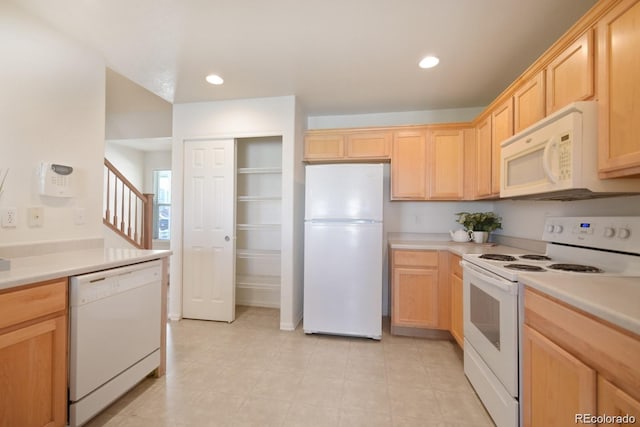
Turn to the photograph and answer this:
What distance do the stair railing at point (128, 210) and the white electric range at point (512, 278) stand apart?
404 centimetres

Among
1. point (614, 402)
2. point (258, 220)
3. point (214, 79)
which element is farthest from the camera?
point (258, 220)

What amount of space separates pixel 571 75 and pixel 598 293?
3.80 feet

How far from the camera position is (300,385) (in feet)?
6.40

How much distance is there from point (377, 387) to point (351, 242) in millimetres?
1226

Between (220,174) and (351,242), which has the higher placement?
(220,174)

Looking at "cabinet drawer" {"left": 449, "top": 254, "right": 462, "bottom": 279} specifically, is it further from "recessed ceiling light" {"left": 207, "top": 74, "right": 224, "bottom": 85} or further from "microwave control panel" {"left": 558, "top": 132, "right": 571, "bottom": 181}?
"recessed ceiling light" {"left": 207, "top": 74, "right": 224, "bottom": 85}

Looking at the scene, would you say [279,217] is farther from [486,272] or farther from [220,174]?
[486,272]

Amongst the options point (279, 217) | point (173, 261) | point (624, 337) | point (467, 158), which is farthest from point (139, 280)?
point (467, 158)

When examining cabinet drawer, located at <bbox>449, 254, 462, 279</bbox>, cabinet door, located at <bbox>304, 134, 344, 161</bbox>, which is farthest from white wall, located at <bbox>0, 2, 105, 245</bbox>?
cabinet drawer, located at <bbox>449, 254, 462, 279</bbox>

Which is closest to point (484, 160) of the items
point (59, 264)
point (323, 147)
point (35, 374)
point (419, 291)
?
point (419, 291)

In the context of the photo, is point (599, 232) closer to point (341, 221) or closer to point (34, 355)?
point (341, 221)

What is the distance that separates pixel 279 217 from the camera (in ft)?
11.9

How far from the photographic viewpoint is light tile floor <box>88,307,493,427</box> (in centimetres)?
163

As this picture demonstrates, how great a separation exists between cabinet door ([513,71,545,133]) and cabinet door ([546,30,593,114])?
7cm
